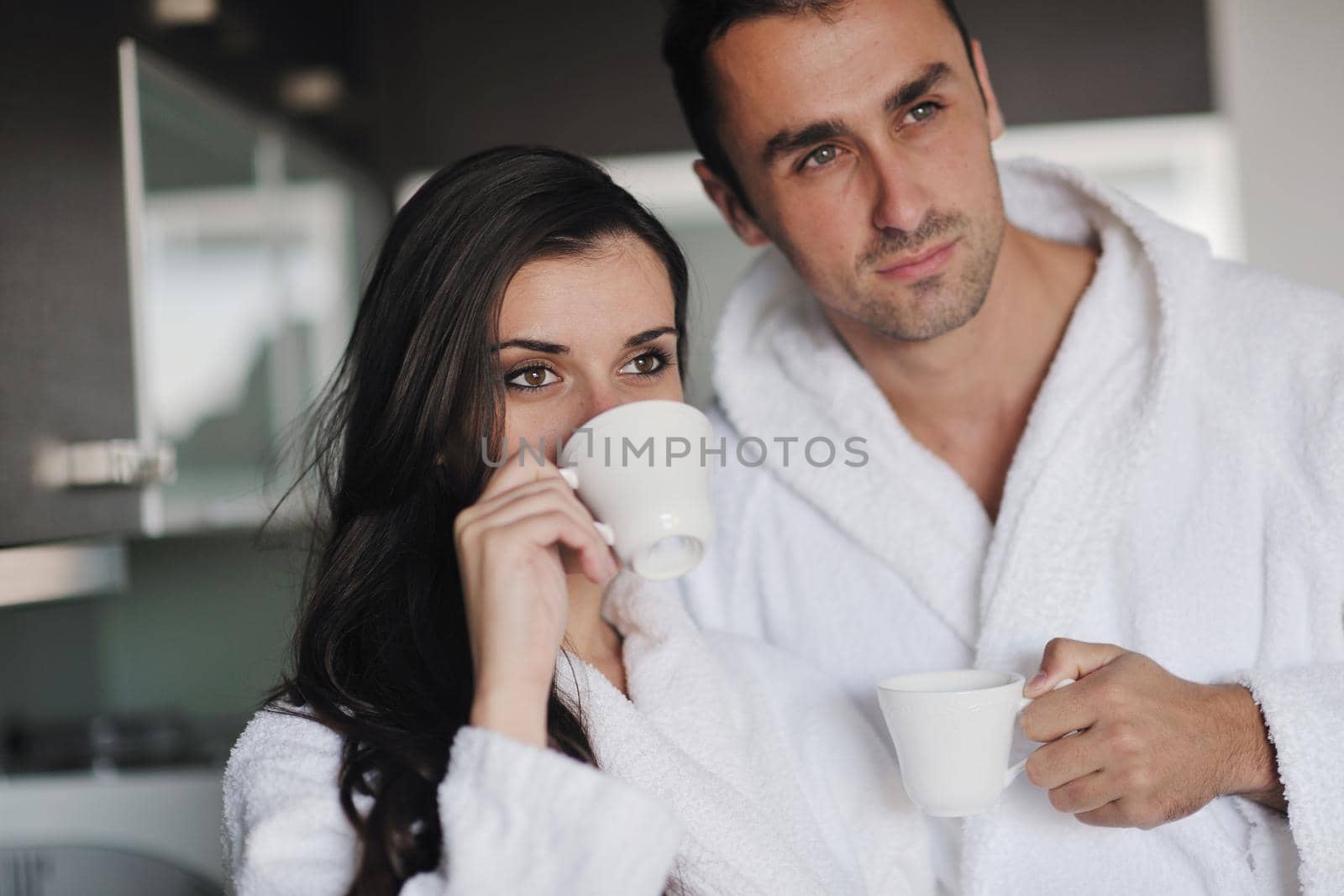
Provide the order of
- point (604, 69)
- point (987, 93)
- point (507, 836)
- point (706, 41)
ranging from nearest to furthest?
point (507, 836) → point (706, 41) → point (987, 93) → point (604, 69)

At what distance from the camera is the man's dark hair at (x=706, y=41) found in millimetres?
1393

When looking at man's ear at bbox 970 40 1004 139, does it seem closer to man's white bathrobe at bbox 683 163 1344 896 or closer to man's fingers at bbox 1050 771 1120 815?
man's white bathrobe at bbox 683 163 1344 896

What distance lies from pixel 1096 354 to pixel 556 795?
91cm

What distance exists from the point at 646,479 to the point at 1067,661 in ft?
1.44

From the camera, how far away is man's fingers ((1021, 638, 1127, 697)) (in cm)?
110

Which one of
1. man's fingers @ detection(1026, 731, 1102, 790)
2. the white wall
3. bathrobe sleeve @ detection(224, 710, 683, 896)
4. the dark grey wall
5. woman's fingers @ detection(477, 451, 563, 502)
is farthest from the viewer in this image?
the dark grey wall

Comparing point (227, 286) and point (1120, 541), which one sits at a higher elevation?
point (227, 286)

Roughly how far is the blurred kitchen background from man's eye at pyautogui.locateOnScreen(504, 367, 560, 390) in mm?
369

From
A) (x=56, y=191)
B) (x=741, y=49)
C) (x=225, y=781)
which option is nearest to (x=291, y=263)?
(x=56, y=191)

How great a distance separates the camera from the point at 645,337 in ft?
3.84

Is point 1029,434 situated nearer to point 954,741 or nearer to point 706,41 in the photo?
point 954,741

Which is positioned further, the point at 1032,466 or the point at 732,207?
the point at 732,207

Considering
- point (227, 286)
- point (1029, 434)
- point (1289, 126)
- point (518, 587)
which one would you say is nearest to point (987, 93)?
point (1029, 434)

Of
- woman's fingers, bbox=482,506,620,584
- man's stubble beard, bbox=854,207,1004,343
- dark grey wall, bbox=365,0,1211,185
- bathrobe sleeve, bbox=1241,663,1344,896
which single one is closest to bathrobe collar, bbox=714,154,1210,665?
man's stubble beard, bbox=854,207,1004,343
